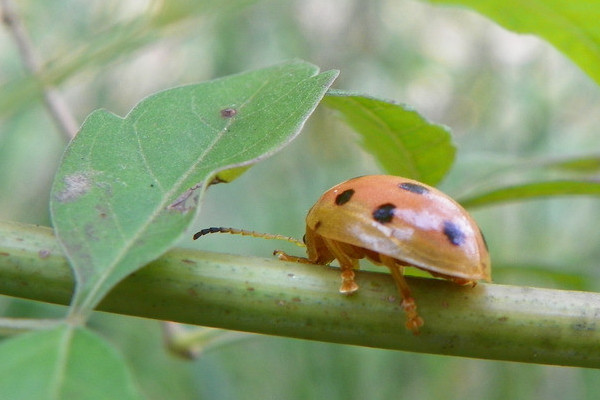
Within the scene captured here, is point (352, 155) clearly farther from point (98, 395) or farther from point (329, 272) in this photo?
point (98, 395)

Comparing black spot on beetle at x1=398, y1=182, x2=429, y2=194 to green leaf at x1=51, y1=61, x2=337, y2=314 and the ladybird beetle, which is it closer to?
the ladybird beetle

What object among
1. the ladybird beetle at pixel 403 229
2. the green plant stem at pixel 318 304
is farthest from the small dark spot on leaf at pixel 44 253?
the ladybird beetle at pixel 403 229

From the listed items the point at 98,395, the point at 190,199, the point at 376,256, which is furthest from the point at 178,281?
the point at 376,256

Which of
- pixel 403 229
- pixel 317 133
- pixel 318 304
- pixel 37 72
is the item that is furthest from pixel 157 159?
pixel 317 133

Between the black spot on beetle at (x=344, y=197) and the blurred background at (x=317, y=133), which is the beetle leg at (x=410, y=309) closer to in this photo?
the black spot on beetle at (x=344, y=197)

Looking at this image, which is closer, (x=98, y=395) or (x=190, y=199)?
(x=98, y=395)

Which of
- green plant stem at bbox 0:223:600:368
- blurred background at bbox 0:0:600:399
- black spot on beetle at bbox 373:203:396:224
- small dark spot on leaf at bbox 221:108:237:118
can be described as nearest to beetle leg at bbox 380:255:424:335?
green plant stem at bbox 0:223:600:368
